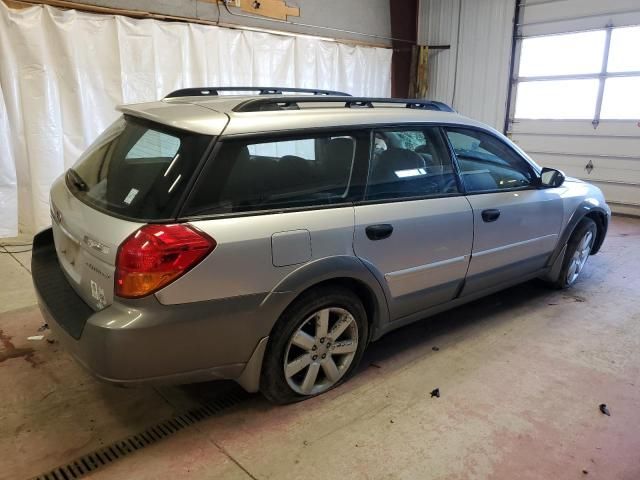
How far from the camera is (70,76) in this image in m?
4.83

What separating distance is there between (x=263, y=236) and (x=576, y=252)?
2.93 m

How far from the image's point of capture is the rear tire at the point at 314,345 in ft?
7.25

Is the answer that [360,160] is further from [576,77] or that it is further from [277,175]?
[576,77]

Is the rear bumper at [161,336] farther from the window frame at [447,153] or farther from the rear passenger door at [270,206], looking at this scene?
the window frame at [447,153]

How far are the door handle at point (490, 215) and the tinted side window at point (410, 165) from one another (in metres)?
0.26

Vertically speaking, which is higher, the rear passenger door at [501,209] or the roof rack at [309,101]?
the roof rack at [309,101]

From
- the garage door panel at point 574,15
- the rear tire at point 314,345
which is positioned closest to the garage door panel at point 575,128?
the garage door panel at point 574,15

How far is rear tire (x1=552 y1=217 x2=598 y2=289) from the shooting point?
378cm

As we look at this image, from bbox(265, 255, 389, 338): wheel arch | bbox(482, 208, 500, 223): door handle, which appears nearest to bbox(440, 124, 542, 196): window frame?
bbox(482, 208, 500, 223): door handle

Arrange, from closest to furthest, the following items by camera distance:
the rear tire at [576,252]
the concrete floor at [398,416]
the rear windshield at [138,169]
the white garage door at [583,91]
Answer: the rear windshield at [138,169], the concrete floor at [398,416], the rear tire at [576,252], the white garage door at [583,91]

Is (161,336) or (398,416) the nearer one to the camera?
(161,336)

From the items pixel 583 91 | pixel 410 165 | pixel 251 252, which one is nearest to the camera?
pixel 251 252

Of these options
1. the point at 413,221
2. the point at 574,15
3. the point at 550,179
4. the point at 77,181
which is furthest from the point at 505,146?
the point at 574,15

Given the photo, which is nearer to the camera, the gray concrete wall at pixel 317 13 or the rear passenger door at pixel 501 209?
the rear passenger door at pixel 501 209
